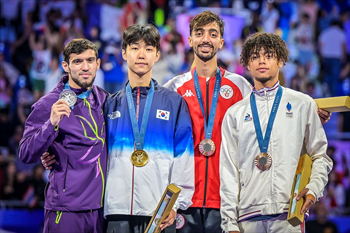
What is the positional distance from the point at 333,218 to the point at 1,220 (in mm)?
5987

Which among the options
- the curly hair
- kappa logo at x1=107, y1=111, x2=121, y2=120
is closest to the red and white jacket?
the curly hair

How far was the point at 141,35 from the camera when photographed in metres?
4.06

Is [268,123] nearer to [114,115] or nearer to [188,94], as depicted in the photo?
[188,94]

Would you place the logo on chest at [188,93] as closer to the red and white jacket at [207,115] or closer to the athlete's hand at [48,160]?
the red and white jacket at [207,115]

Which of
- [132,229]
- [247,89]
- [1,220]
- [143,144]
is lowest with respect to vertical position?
[1,220]

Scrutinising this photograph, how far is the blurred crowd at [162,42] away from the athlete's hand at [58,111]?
6602 millimetres

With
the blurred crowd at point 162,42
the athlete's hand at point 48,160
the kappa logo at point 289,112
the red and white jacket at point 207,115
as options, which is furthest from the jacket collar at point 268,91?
the blurred crowd at point 162,42

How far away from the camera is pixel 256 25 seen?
460 inches

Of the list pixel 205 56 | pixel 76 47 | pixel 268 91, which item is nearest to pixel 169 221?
pixel 268 91

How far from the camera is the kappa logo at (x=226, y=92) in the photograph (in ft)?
14.3

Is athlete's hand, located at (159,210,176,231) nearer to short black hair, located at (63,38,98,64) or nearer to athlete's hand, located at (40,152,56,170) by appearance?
athlete's hand, located at (40,152,56,170)

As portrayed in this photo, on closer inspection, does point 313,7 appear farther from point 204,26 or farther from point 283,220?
point 283,220

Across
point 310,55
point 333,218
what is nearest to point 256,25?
point 310,55

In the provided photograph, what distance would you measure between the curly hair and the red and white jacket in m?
0.42
